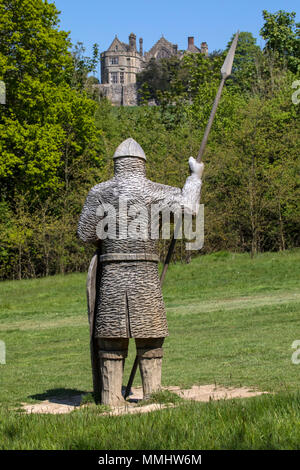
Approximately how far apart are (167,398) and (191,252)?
2273 centimetres

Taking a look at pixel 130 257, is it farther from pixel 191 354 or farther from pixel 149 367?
pixel 191 354

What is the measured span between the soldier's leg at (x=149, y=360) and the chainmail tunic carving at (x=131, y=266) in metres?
0.16

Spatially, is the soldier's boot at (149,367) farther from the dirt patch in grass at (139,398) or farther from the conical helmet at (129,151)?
the conical helmet at (129,151)

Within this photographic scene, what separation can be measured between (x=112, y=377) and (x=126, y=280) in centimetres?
104

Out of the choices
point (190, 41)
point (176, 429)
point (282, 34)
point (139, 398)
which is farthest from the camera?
point (190, 41)

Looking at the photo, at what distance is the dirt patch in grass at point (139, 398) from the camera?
7.39 m

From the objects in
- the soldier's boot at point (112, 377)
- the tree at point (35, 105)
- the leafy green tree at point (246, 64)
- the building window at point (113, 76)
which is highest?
the building window at point (113, 76)

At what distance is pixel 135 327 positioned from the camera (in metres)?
7.39

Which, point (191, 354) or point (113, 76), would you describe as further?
point (113, 76)

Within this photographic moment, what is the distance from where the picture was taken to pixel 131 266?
7.52m

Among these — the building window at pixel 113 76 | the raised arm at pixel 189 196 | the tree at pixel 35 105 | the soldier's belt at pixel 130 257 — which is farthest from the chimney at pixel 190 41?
the soldier's belt at pixel 130 257

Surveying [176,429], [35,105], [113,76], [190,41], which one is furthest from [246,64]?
[113,76]
